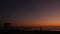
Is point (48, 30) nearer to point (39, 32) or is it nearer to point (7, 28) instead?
point (39, 32)

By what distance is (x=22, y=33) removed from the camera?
8289 mm

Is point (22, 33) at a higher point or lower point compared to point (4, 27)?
lower

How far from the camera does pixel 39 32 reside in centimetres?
795

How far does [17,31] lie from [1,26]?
1279mm

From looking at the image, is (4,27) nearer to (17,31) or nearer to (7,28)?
(7,28)

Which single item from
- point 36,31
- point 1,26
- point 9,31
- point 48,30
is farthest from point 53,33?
point 1,26

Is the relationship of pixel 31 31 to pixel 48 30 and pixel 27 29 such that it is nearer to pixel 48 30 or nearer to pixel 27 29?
pixel 27 29

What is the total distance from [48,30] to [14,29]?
2.56 meters

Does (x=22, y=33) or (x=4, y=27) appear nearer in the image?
(x=4, y=27)

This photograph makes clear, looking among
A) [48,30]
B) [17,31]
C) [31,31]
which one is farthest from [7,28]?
[48,30]

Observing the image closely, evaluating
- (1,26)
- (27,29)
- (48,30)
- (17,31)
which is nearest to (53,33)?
(48,30)

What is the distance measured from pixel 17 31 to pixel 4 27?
3.47 ft

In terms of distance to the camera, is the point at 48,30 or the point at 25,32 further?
the point at 25,32

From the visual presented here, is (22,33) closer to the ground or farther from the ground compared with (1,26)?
closer to the ground
